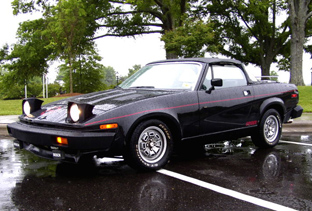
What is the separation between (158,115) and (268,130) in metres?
2.57

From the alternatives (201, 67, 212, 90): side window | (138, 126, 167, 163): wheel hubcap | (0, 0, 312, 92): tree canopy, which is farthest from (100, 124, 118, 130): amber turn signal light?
(0, 0, 312, 92): tree canopy

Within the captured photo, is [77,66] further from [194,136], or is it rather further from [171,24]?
[194,136]

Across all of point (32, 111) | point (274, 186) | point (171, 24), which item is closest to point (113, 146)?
point (32, 111)

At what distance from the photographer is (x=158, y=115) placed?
14.4 feet

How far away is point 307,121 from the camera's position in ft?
29.6

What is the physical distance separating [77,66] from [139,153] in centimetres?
3507

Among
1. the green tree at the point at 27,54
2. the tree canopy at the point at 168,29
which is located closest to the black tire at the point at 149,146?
the tree canopy at the point at 168,29

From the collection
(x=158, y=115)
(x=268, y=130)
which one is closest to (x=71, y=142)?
(x=158, y=115)

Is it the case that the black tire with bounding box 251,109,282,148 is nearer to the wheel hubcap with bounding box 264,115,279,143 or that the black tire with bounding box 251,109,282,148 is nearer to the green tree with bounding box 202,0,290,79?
the wheel hubcap with bounding box 264,115,279,143

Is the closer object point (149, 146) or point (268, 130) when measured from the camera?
point (149, 146)

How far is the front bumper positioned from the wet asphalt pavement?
326mm

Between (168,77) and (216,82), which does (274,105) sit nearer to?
(216,82)

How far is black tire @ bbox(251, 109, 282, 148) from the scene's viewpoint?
586 centimetres

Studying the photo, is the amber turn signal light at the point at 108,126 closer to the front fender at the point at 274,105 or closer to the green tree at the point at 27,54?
the front fender at the point at 274,105
